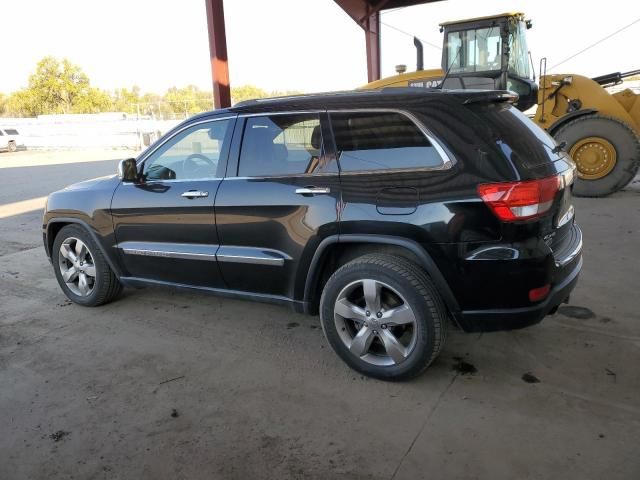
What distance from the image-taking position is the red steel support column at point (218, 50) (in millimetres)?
9531

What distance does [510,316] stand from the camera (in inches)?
112

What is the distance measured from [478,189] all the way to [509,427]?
127 cm

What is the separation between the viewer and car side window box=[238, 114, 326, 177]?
3334mm

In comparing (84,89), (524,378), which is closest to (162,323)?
(524,378)

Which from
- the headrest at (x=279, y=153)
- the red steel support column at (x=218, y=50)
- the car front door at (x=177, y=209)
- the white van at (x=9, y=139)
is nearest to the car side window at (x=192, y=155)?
the car front door at (x=177, y=209)

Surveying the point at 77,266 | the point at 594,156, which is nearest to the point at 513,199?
the point at 77,266

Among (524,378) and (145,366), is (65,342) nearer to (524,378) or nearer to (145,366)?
(145,366)

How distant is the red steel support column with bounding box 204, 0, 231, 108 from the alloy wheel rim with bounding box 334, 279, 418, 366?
7697 millimetres

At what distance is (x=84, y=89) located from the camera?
177 feet

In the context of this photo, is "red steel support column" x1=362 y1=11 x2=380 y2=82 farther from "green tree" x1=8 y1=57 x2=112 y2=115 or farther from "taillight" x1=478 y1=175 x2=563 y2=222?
"green tree" x1=8 y1=57 x2=112 y2=115

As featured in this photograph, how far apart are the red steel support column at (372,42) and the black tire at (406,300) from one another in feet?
51.5

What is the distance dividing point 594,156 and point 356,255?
22.7ft

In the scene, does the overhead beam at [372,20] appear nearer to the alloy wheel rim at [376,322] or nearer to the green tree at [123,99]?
the alloy wheel rim at [376,322]

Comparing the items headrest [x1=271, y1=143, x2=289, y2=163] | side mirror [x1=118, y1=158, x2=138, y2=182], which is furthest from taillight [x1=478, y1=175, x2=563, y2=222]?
side mirror [x1=118, y1=158, x2=138, y2=182]
